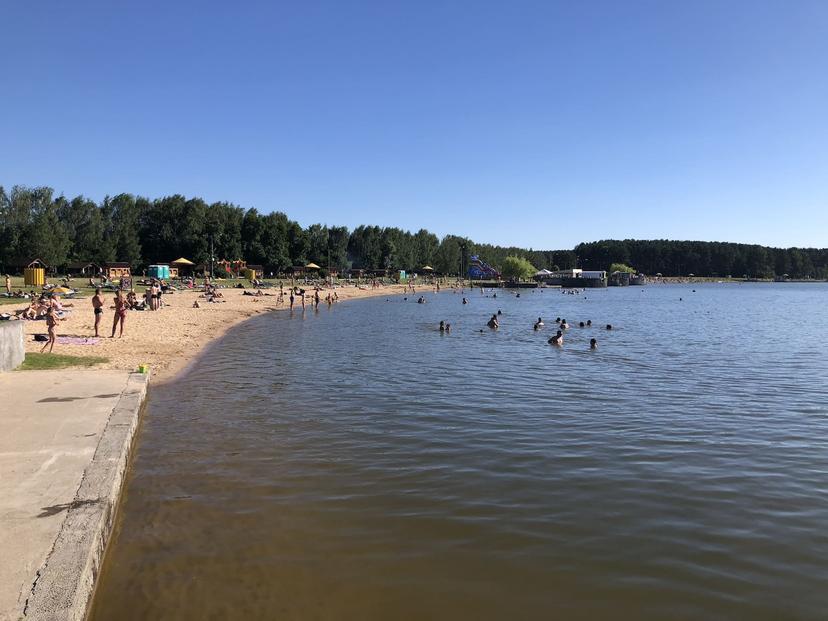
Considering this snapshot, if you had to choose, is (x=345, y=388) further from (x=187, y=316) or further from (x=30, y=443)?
(x=187, y=316)

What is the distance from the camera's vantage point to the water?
17.9 ft

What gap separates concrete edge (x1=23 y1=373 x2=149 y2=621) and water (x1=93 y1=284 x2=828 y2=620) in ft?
1.57

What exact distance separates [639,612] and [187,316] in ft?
116

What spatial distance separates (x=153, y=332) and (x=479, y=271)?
14508 cm

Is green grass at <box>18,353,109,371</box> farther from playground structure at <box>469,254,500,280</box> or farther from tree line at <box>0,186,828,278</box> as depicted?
playground structure at <box>469,254,500,280</box>

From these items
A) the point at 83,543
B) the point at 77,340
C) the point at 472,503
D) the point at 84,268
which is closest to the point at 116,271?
the point at 84,268

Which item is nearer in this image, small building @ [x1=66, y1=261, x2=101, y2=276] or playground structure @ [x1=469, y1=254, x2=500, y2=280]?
small building @ [x1=66, y1=261, x2=101, y2=276]

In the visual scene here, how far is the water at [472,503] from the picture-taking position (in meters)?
5.45

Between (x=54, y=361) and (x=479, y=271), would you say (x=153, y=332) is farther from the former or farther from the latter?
(x=479, y=271)

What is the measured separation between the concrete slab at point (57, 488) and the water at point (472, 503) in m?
0.61

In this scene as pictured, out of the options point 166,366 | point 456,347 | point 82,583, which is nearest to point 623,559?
point 82,583

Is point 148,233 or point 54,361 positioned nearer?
point 54,361

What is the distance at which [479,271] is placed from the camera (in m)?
168

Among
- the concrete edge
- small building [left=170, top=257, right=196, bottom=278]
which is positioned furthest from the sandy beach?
small building [left=170, top=257, right=196, bottom=278]
